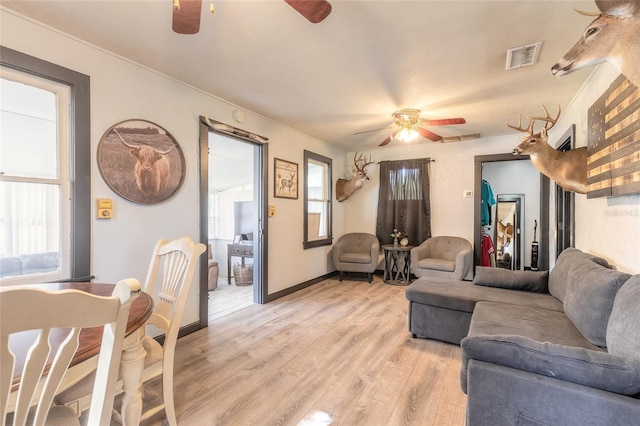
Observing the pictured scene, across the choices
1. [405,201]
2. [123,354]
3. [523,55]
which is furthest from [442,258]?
[123,354]

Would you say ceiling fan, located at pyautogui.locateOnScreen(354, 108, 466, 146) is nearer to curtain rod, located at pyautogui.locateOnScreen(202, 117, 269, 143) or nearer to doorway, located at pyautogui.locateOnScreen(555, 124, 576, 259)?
doorway, located at pyautogui.locateOnScreen(555, 124, 576, 259)

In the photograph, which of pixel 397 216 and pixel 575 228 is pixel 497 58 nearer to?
pixel 575 228

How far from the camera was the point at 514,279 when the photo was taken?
2.79 m

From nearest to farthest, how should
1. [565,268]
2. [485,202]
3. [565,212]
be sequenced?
[565,268] < [565,212] < [485,202]

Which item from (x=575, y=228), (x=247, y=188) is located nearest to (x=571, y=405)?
(x=575, y=228)

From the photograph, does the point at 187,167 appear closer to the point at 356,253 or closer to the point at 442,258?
the point at 356,253

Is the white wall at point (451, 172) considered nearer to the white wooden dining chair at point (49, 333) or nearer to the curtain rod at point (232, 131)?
the curtain rod at point (232, 131)

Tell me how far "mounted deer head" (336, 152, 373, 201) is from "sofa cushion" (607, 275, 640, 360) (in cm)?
410

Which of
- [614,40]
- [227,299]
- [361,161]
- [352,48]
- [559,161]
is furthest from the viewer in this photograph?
[361,161]

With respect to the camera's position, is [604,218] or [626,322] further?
[604,218]

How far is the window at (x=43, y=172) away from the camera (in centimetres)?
183

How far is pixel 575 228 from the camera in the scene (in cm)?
296

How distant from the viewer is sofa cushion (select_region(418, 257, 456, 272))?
424 cm

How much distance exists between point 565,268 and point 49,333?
315 centimetres
